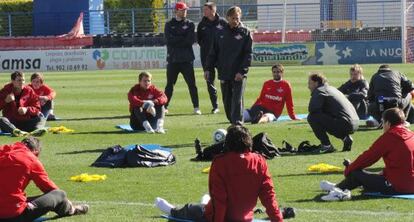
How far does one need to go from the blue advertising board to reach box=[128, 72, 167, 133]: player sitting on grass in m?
22.5

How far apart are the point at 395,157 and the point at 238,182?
272 centimetres

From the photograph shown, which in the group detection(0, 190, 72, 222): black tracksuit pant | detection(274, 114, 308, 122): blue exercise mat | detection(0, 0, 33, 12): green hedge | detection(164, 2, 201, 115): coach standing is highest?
detection(0, 0, 33, 12): green hedge

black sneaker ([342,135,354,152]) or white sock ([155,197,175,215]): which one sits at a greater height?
white sock ([155,197,175,215])

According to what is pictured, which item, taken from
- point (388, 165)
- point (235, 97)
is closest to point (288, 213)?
point (388, 165)

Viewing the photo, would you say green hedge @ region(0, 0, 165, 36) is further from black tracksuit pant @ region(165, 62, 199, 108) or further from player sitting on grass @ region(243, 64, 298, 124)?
player sitting on grass @ region(243, 64, 298, 124)

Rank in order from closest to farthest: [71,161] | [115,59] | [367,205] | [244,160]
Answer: [244,160], [367,205], [71,161], [115,59]

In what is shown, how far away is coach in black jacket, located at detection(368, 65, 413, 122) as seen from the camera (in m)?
16.5

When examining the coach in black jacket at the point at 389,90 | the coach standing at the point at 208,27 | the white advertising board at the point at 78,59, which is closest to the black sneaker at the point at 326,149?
the coach in black jacket at the point at 389,90

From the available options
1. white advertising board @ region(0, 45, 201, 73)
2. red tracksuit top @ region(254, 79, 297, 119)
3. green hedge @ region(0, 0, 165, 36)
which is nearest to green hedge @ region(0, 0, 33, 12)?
green hedge @ region(0, 0, 165, 36)

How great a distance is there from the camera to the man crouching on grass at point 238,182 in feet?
26.7

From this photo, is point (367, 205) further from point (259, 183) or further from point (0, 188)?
point (0, 188)

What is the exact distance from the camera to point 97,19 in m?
48.6

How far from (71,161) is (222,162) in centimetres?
611

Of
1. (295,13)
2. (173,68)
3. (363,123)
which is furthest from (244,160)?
(295,13)
